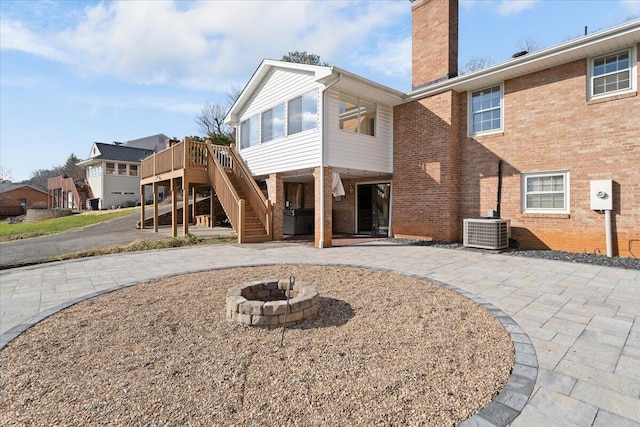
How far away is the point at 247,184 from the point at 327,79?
5.43 meters

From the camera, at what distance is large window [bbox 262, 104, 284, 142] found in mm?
11562

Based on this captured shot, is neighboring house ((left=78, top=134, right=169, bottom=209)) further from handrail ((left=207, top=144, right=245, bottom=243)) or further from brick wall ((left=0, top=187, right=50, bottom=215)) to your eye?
handrail ((left=207, top=144, right=245, bottom=243))

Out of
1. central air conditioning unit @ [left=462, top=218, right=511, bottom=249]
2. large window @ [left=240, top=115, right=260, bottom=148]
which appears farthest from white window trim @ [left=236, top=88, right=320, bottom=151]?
central air conditioning unit @ [left=462, top=218, right=511, bottom=249]

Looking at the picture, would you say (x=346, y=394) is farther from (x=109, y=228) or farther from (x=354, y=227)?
(x=109, y=228)

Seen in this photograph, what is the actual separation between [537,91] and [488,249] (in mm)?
4714

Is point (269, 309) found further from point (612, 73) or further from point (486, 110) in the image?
point (612, 73)

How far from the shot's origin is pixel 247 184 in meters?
12.3

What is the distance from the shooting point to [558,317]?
3650 millimetres

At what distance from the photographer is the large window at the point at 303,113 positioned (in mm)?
9846

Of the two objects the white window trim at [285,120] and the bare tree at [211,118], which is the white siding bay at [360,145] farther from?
the bare tree at [211,118]

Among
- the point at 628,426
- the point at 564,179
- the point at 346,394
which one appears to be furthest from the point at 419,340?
the point at 564,179

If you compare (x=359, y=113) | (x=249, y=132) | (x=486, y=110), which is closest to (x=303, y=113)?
(x=359, y=113)

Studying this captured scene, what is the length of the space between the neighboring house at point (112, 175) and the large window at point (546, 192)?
30.4m

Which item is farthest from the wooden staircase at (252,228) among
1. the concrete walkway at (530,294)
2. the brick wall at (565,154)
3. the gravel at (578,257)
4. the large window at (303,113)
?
the brick wall at (565,154)
